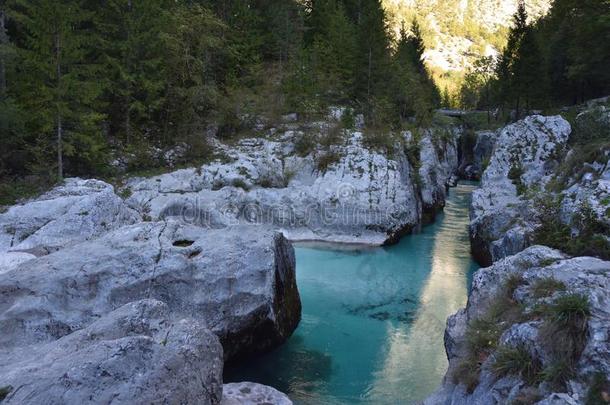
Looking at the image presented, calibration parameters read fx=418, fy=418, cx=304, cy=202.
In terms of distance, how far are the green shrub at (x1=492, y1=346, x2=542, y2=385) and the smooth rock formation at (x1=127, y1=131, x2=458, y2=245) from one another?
17.6 metres

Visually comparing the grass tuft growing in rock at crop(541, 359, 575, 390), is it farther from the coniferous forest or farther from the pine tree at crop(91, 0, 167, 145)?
the pine tree at crop(91, 0, 167, 145)

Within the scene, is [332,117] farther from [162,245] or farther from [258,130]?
[162,245]

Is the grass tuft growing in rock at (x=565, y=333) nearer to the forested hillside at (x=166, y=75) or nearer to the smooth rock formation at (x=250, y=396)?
the smooth rock formation at (x=250, y=396)

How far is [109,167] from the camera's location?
23859 mm

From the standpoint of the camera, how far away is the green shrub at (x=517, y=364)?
5.73 m

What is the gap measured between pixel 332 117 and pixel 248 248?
2058cm

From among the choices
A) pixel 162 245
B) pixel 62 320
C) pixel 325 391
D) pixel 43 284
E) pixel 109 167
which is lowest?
pixel 325 391

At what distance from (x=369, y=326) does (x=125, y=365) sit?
30.7 ft

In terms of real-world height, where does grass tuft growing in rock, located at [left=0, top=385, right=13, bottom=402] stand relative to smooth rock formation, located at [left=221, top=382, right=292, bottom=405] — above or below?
above

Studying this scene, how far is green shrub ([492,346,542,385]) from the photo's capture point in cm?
573

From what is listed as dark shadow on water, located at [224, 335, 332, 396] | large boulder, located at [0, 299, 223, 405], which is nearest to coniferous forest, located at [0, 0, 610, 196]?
dark shadow on water, located at [224, 335, 332, 396]

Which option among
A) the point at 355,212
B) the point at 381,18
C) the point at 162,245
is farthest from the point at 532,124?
the point at 162,245

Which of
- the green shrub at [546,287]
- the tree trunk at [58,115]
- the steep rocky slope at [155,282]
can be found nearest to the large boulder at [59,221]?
the steep rocky slope at [155,282]

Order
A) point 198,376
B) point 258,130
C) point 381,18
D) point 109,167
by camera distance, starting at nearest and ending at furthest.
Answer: point 198,376
point 109,167
point 258,130
point 381,18
